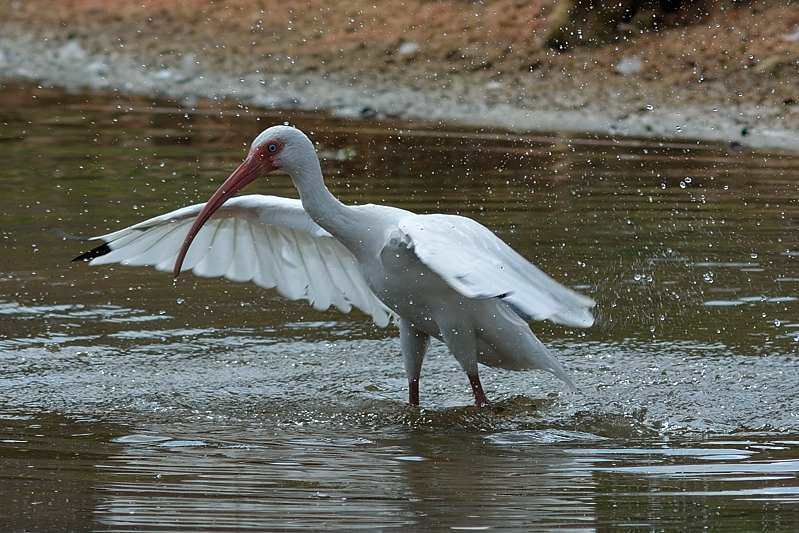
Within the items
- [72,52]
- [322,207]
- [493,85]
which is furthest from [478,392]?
[72,52]

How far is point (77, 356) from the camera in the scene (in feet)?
28.3

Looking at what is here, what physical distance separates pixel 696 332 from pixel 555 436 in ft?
7.26

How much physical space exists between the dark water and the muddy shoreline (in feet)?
3.92

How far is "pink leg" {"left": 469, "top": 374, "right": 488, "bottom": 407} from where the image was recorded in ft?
25.7

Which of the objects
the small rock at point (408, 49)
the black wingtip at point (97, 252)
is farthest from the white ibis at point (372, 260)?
the small rock at point (408, 49)

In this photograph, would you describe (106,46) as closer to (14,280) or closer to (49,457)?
(14,280)

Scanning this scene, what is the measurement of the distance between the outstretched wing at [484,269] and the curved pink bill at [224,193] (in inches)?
33.8

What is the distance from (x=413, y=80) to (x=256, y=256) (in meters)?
Answer: 9.37

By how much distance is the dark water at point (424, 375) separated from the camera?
235 inches

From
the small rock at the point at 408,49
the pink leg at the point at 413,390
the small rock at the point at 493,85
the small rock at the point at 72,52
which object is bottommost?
the pink leg at the point at 413,390

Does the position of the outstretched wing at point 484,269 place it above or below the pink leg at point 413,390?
above

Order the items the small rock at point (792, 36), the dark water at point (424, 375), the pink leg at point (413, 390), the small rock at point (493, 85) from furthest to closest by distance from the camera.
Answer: the small rock at point (493, 85) < the small rock at point (792, 36) < the pink leg at point (413, 390) < the dark water at point (424, 375)

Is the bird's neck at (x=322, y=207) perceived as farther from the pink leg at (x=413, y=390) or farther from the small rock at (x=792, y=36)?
the small rock at (x=792, y=36)

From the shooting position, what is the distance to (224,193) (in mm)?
7895
